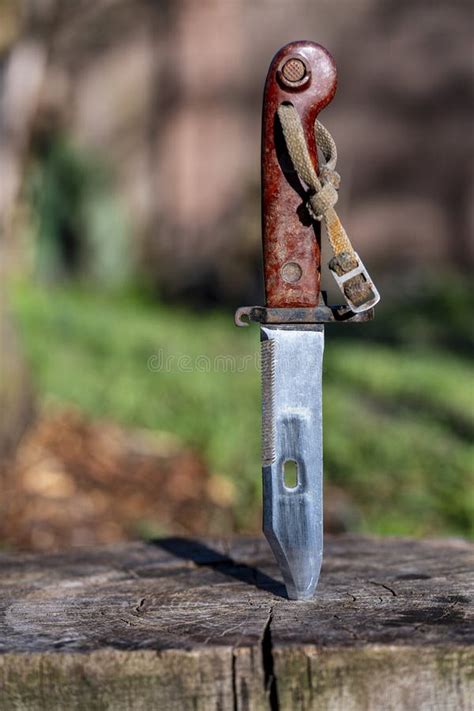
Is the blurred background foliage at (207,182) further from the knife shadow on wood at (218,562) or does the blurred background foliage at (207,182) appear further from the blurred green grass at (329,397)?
the knife shadow on wood at (218,562)

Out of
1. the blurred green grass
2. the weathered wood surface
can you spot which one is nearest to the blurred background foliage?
the blurred green grass

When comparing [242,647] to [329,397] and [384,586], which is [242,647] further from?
[329,397]

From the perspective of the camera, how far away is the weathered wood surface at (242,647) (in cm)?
169

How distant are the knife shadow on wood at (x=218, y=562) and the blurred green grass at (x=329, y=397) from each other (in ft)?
5.89

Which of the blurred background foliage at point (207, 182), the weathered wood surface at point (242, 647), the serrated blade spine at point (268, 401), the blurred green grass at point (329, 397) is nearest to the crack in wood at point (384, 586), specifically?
the weathered wood surface at point (242, 647)

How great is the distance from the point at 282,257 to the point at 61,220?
33.0 feet

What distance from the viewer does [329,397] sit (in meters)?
5.96

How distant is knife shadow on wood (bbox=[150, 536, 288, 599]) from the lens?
2199mm

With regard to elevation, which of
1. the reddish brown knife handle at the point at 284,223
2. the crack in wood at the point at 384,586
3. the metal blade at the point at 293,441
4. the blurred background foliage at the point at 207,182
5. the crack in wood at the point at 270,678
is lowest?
the crack in wood at the point at 270,678

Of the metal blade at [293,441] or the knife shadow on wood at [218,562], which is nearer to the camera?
Result: the metal blade at [293,441]

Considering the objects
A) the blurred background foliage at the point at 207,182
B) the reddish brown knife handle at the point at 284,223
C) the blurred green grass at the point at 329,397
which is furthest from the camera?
the blurred background foliage at the point at 207,182

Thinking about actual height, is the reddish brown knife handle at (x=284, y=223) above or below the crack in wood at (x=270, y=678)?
above

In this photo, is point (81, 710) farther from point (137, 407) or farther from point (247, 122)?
point (247, 122)

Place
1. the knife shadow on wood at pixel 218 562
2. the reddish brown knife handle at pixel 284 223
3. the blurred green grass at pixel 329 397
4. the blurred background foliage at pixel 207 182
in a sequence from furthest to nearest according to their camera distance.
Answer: the blurred background foliage at pixel 207 182, the blurred green grass at pixel 329 397, the knife shadow on wood at pixel 218 562, the reddish brown knife handle at pixel 284 223
